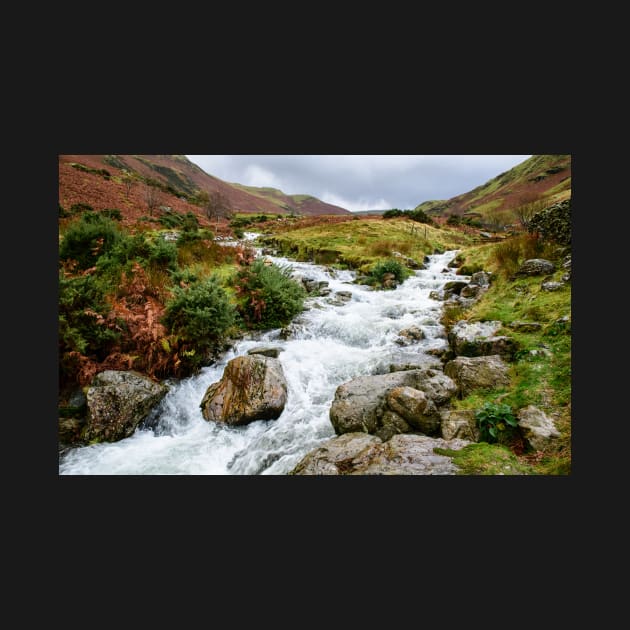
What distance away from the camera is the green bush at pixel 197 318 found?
6.60 meters

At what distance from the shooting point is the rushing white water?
4.74 m

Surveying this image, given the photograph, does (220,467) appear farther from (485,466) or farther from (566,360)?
(566,360)

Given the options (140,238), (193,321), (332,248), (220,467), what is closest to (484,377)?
(220,467)

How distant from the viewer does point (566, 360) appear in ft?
15.9

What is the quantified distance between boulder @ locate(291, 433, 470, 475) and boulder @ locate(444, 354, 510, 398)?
1375mm

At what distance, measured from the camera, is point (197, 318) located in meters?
6.61

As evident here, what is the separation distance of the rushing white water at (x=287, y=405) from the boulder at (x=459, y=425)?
1851 millimetres

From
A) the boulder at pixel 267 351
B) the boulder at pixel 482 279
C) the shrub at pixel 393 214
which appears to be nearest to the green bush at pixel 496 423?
the boulder at pixel 267 351

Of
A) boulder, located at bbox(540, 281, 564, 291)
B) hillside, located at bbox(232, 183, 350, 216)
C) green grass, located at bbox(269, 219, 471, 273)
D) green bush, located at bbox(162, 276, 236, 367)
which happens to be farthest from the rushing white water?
hillside, located at bbox(232, 183, 350, 216)

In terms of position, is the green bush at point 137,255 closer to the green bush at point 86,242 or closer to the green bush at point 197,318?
the green bush at point 86,242

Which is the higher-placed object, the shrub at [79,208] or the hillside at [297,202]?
the hillside at [297,202]

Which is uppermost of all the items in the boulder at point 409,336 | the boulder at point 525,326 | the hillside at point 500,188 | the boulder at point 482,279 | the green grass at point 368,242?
the hillside at point 500,188

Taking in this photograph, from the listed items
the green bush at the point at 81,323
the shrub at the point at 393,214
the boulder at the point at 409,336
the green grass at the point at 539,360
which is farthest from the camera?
the shrub at the point at 393,214

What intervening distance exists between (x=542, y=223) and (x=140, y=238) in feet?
40.4
